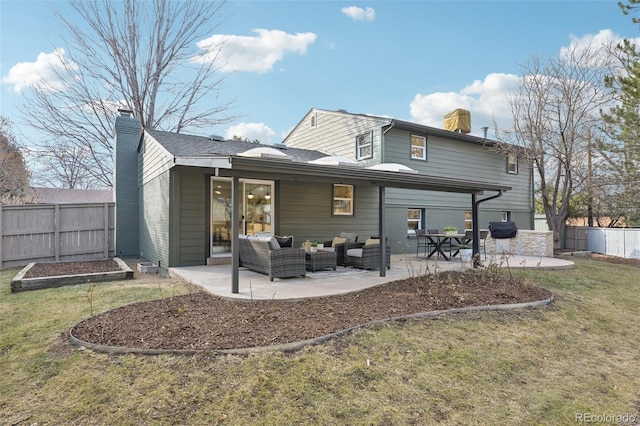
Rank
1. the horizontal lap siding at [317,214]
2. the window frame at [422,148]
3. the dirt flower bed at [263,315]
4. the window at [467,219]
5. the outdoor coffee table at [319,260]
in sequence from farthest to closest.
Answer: the window at [467,219] < the window frame at [422,148] < the horizontal lap siding at [317,214] < the outdoor coffee table at [319,260] < the dirt flower bed at [263,315]

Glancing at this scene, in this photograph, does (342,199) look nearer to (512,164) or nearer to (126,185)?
(126,185)

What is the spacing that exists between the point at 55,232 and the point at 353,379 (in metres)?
10.3

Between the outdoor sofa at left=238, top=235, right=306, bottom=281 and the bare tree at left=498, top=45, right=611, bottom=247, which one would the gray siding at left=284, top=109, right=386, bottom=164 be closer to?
the outdoor sofa at left=238, top=235, right=306, bottom=281

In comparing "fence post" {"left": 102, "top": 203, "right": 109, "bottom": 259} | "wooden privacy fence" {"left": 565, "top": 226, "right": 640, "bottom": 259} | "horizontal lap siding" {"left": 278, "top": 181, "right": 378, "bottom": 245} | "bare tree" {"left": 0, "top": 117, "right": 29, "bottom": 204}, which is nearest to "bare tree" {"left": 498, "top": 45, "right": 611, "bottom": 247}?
"wooden privacy fence" {"left": 565, "top": 226, "right": 640, "bottom": 259}

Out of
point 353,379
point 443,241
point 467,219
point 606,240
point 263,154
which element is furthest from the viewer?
point 467,219

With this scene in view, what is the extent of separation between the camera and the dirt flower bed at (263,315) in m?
3.60

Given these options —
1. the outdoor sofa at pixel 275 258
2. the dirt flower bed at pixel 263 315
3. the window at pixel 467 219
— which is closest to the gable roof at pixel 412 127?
the window at pixel 467 219

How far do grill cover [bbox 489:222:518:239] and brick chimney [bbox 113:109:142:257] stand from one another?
12.1 m

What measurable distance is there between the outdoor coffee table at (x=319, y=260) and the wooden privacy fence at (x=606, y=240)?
12.4 m

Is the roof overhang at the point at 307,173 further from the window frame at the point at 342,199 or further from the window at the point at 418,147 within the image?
the window at the point at 418,147

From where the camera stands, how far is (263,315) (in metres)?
4.33

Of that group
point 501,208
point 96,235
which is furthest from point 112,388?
point 501,208

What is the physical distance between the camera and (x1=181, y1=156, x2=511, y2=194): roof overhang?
5202 mm

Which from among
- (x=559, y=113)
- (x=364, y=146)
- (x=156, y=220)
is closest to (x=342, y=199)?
(x=364, y=146)
